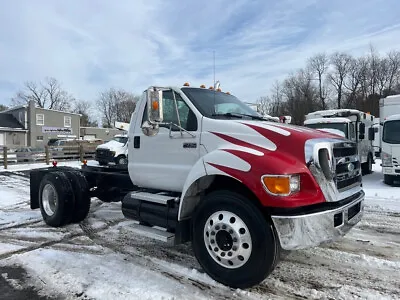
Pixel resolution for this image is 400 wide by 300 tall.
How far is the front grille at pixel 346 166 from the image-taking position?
3787 millimetres

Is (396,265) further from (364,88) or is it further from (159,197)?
(364,88)

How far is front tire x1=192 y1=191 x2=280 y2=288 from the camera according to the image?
3.45 metres

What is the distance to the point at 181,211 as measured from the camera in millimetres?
4164

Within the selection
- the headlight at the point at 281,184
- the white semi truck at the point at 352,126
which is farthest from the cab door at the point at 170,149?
the white semi truck at the point at 352,126

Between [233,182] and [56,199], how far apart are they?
3873 mm

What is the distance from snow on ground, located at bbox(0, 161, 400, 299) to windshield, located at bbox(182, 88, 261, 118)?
189 cm

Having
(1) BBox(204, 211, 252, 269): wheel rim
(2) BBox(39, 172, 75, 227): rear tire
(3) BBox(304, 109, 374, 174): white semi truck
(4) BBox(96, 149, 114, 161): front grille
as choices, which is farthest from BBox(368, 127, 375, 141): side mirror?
(4) BBox(96, 149, 114, 161): front grille

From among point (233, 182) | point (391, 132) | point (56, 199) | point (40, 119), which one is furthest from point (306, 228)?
point (40, 119)

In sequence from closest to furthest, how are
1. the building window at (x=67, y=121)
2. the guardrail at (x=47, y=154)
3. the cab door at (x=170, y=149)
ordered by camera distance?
the cab door at (x=170, y=149), the guardrail at (x=47, y=154), the building window at (x=67, y=121)

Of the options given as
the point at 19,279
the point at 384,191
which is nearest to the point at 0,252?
the point at 19,279

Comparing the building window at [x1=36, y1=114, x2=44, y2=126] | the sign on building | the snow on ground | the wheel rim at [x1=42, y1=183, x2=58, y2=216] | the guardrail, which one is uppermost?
the building window at [x1=36, y1=114, x2=44, y2=126]

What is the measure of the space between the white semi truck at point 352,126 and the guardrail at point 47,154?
17.1 metres

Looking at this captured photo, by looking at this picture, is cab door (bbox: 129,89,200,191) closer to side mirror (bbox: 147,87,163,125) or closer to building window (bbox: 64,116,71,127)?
side mirror (bbox: 147,87,163,125)

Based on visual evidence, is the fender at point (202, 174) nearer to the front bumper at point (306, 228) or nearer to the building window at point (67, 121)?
the front bumper at point (306, 228)
